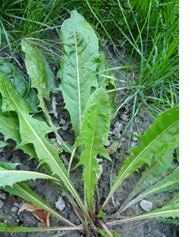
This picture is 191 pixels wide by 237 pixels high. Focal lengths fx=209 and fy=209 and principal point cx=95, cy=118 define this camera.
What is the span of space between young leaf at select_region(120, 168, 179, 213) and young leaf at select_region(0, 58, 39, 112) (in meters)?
0.70

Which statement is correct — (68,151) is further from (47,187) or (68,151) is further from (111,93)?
(111,93)

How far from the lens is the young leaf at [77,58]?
115cm

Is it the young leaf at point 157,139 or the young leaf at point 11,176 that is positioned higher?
the young leaf at point 157,139

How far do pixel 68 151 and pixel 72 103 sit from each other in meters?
0.26

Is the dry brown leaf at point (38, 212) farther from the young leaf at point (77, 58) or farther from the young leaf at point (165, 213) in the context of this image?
the young leaf at point (77, 58)

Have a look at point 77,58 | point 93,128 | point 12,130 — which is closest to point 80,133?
point 93,128

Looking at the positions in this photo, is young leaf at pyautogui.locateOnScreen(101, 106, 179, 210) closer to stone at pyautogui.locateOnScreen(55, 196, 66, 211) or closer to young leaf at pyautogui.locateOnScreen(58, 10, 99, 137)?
stone at pyautogui.locateOnScreen(55, 196, 66, 211)

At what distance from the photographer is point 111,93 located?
1.23m

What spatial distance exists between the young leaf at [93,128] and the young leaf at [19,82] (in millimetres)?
403

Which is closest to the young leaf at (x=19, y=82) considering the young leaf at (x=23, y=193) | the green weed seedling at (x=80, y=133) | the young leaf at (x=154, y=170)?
the green weed seedling at (x=80, y=133)

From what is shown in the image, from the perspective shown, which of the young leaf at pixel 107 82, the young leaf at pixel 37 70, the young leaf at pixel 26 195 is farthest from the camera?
the young leaf at pixel 107 82

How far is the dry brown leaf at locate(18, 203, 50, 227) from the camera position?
3.18ft
